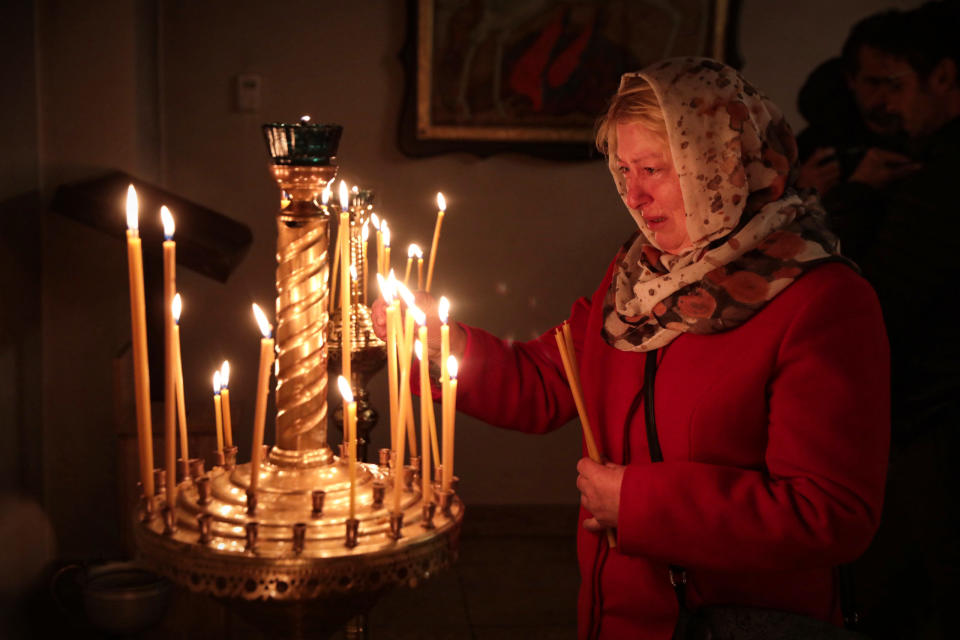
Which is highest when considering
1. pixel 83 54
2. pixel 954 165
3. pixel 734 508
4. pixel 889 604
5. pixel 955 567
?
pixel 83 54

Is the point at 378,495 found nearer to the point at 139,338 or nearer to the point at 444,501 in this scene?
the point at 444,501

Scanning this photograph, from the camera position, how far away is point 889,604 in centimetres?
252

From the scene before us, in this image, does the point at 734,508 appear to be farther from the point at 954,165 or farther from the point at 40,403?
the point at 40,403

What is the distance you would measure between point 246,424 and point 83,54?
1.35 metres

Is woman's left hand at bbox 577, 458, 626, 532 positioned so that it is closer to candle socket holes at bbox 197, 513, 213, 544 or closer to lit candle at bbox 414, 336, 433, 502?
lit candle at bbox 414, 336, 433, 502

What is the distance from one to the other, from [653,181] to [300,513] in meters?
0.74

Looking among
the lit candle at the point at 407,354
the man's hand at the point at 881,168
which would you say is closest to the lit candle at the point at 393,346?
the lit candle at the point at 407,354

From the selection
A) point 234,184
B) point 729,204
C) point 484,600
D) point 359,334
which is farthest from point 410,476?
point 234,184

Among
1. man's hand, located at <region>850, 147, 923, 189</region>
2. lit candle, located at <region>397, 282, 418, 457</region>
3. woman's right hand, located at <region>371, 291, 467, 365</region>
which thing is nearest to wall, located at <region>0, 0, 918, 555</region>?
man's hand, located at <region>850, 147, 923, 189</region>

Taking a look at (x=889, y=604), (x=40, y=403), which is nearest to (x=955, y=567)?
(x=889, y=604)

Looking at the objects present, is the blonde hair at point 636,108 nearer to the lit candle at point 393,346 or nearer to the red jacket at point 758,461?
the red jacket at point 758,461

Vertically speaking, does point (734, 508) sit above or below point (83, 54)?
below

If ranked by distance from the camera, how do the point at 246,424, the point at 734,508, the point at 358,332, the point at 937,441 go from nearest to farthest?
the point at 734,508, the point at 358,332, the point at 937,441, the point at 246,424

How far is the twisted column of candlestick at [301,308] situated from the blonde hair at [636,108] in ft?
1.92
